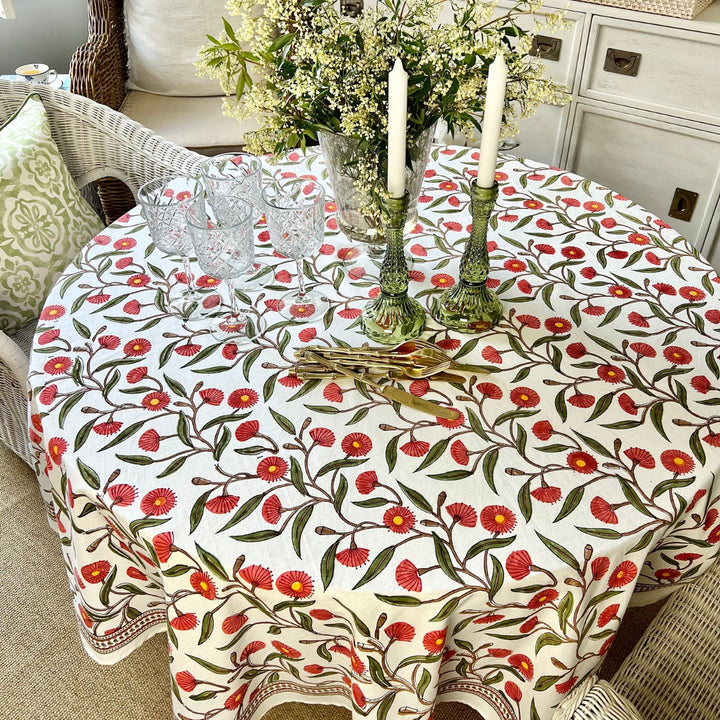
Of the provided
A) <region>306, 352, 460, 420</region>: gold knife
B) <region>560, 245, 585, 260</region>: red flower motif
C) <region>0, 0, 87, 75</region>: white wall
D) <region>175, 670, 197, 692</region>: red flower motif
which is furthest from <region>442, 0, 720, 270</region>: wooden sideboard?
<region>0, 0, 87, 75</region>: white wall

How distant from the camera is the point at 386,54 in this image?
999 mm

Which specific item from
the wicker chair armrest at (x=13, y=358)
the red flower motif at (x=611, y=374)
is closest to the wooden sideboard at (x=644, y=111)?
the red flower motif at (x=611, y=374)

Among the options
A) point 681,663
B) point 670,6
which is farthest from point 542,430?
point 670,6

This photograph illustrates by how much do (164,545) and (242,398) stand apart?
26 cm

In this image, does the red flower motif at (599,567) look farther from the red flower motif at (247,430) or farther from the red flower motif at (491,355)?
the red flower motif at (247,430)

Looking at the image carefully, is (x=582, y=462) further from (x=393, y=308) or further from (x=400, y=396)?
(x=393, y=308)

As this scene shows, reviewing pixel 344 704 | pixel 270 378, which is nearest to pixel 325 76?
pixel 270 378

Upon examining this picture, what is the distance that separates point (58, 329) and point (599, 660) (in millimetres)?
1003

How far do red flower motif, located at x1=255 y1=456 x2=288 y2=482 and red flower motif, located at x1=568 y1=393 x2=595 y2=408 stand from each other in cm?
44

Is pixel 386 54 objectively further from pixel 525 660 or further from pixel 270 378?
pixel 525 660

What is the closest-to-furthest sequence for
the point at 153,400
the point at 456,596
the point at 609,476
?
the point at 456,596
the point at 609,476
the point at 153,400

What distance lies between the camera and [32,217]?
1.57m

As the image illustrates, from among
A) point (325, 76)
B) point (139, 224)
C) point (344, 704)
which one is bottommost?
point (344, 704)

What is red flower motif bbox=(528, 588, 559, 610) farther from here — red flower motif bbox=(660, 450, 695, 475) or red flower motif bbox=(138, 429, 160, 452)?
red flower motif bbox=(138, 429, 160, 452)
